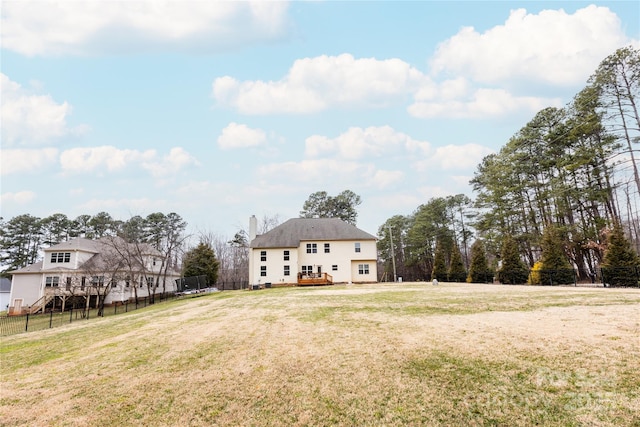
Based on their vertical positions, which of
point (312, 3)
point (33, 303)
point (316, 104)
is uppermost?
point (312, 3)

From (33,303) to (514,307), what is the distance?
135ft

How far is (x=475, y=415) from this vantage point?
13.4 ft

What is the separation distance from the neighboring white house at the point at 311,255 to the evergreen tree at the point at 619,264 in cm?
1882

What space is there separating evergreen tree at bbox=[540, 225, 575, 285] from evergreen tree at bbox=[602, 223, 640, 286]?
10.7ft

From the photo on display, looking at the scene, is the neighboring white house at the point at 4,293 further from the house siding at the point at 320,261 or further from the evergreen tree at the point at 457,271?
the evergreen tree at the point at 457,271

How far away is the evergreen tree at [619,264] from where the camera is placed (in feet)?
62.2

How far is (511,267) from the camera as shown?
1093 inches

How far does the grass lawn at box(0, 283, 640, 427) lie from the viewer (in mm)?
4258

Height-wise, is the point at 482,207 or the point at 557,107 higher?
the point at 557,107

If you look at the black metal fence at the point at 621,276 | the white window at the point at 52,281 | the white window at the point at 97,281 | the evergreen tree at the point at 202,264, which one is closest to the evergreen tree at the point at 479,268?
the black metal fence at the point at 621,276

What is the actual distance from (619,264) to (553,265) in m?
4.43

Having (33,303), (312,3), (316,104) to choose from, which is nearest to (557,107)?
(316,104)

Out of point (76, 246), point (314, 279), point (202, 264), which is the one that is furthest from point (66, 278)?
point (314, 279)

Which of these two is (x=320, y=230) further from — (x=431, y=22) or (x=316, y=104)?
(x=431, y=22)
